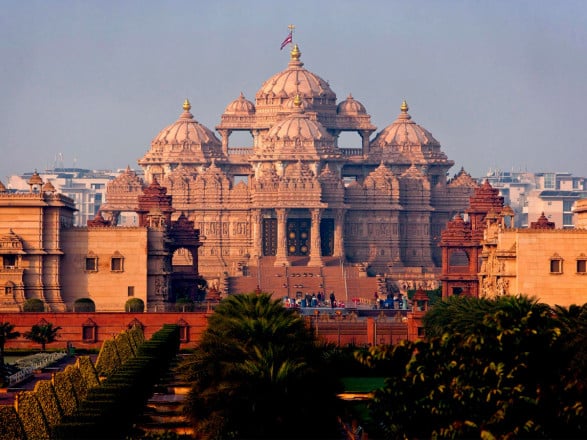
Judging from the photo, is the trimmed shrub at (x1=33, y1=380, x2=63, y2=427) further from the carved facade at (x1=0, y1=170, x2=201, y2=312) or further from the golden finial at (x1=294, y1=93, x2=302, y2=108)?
the golden finial at (x1=294, y1=93, x2=302, y2=108)

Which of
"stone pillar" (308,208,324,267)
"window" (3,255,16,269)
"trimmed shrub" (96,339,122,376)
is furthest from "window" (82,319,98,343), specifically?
"stone pillar" (308,208,324,267)

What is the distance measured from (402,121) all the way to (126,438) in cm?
11358

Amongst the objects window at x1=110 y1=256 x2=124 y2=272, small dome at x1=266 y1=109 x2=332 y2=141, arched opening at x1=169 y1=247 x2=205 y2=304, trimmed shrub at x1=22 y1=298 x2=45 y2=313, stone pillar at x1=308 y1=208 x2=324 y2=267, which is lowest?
trimmed shrub at x1=22 y1=298 x2=45 y2=313

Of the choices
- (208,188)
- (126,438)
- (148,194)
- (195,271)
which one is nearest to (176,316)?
(195,271)

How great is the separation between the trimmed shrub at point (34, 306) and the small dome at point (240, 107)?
69.4 meters

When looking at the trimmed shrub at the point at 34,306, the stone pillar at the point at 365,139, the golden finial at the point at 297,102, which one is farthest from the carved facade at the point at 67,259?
the stone pillar at the point at 365,139

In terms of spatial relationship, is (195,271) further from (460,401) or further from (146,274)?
(460,401)

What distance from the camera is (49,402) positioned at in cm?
5003

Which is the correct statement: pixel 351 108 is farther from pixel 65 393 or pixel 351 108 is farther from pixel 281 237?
pixel 65 393

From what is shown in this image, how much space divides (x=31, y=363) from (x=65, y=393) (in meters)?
25.5

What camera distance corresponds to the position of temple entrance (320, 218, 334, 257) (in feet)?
494

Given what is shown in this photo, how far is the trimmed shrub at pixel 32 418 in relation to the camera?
47.3 meters

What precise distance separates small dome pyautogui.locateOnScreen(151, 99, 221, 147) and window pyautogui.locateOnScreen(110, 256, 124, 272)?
193ft

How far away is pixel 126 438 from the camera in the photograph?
5003 centimetres
